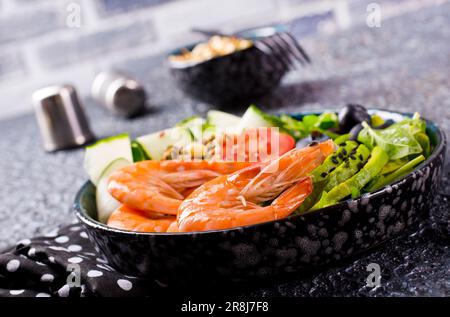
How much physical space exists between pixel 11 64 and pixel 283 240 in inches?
138

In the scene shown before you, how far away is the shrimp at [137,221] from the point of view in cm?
89

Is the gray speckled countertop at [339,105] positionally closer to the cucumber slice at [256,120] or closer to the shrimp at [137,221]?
the shrimp at [137,221]

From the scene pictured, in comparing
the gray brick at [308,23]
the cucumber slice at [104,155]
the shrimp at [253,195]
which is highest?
the shrimp at [253,195]

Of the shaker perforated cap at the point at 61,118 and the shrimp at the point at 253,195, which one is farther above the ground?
the shrimp at the point at 253,195

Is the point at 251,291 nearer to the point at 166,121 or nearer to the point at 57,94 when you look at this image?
the point at 166,121

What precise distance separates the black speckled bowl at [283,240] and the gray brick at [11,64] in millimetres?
3310

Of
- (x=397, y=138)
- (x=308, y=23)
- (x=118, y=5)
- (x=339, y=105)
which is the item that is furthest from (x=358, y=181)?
(x=308, y=23)

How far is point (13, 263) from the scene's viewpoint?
0.99m

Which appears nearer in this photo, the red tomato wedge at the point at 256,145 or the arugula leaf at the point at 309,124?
the red tomato wedge at the point at 256,145

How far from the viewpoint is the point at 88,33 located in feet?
12.7

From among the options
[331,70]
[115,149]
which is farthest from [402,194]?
[331,70]

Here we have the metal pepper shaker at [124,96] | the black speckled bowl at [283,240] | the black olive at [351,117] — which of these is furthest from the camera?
the metal pepper shaker at [124,96]

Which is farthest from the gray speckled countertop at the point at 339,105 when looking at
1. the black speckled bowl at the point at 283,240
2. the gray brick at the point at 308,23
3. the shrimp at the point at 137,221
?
the gray brick at the point at 308,23

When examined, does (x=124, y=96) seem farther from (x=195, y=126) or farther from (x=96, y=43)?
(x=96, y=43)
